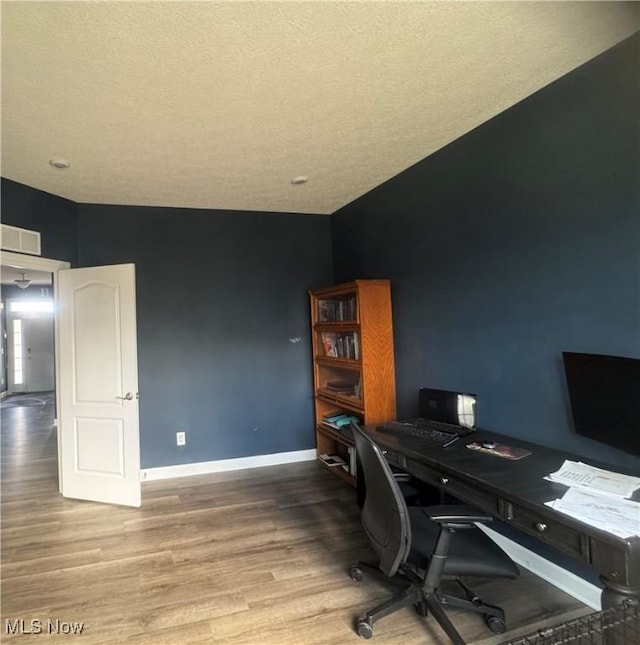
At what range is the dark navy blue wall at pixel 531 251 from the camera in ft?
6.18

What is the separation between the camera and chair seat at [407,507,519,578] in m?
1.74

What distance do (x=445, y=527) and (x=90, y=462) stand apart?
3.12m

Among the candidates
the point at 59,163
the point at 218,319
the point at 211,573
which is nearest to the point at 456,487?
the point at 211,573

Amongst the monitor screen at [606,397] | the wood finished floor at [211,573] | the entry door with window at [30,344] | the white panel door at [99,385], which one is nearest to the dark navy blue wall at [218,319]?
the white panel door at [99,385]

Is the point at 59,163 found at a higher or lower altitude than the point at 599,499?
higher

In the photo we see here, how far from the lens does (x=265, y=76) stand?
2.01 metres

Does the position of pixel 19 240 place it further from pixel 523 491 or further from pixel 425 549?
pixel 523 491

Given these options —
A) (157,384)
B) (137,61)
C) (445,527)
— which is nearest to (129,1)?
(137,61)

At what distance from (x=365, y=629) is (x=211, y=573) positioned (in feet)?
3.29

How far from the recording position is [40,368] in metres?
9.74

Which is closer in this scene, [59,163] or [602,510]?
[602,510]

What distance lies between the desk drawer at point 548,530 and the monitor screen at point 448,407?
0.93 metres

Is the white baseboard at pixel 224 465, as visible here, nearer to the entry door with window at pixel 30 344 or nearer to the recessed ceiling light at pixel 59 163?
the recessed ceiling light at pixel 59 163

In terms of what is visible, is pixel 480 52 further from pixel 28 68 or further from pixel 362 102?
pixel 28 68
